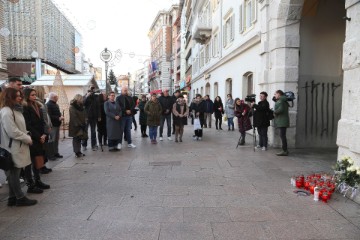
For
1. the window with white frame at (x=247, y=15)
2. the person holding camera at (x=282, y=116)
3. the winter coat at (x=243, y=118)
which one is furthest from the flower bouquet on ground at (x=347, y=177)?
the window with white frame at (x=247, y=15)

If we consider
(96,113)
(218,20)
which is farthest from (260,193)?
(218,20)

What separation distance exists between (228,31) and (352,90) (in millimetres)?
13113

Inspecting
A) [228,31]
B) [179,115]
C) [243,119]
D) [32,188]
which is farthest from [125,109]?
[228,31]

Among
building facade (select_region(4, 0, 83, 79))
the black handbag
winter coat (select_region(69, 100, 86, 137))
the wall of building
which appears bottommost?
the black handbag

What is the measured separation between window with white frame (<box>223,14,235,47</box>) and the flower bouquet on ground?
1217cm

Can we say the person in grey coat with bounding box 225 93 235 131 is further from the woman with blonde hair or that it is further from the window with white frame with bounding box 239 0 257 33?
the woman with blonde hair

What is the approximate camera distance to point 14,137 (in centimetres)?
462

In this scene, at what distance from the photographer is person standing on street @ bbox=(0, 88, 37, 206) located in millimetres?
4598

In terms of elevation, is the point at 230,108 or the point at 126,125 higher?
the point at 230,108

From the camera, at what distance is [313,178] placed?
5719 millimetres

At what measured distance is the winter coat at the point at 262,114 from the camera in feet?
29.7

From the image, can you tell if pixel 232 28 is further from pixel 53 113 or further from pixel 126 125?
pixel 53 113

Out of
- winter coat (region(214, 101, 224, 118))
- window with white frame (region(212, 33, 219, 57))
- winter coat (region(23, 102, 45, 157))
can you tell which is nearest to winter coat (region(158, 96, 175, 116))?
winter coat (region(214, 101, 224, 118))

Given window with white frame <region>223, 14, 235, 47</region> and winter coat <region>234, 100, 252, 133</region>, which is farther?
window with white frame <region>223, 14, 235, 47</region>
